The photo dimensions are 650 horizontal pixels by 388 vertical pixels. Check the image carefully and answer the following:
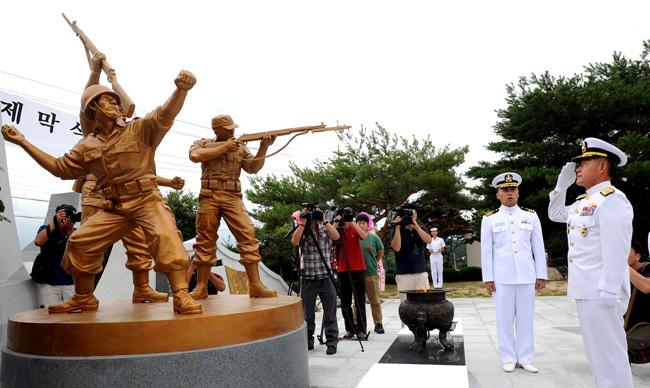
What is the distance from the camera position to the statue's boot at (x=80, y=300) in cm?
336

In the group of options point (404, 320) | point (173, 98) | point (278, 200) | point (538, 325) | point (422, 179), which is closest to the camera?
point (173, 98)

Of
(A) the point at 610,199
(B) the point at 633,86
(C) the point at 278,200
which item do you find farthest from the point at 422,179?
(A) the point at 610,199

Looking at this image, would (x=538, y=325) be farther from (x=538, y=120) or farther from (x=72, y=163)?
(x=538, y=120)

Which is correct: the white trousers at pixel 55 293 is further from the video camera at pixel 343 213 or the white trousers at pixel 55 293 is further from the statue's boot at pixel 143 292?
the video camera at pixel 343 213

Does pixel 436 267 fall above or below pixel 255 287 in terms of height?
below

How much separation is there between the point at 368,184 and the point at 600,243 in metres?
16.4

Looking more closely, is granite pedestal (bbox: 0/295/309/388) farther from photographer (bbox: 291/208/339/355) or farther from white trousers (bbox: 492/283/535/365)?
white trousers (bbox: 492/283/535/365)

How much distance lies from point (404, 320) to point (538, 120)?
14475mm

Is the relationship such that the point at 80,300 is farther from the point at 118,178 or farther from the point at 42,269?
the point at 42,269

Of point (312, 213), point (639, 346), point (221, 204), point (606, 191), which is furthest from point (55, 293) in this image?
point (639, 346)

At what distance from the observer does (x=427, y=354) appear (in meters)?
4.15

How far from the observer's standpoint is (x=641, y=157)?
14391 mm

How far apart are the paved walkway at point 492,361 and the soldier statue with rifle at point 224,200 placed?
3.58 ft

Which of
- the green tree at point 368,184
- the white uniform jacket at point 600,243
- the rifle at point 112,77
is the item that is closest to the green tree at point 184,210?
the green tree at point 368,184
